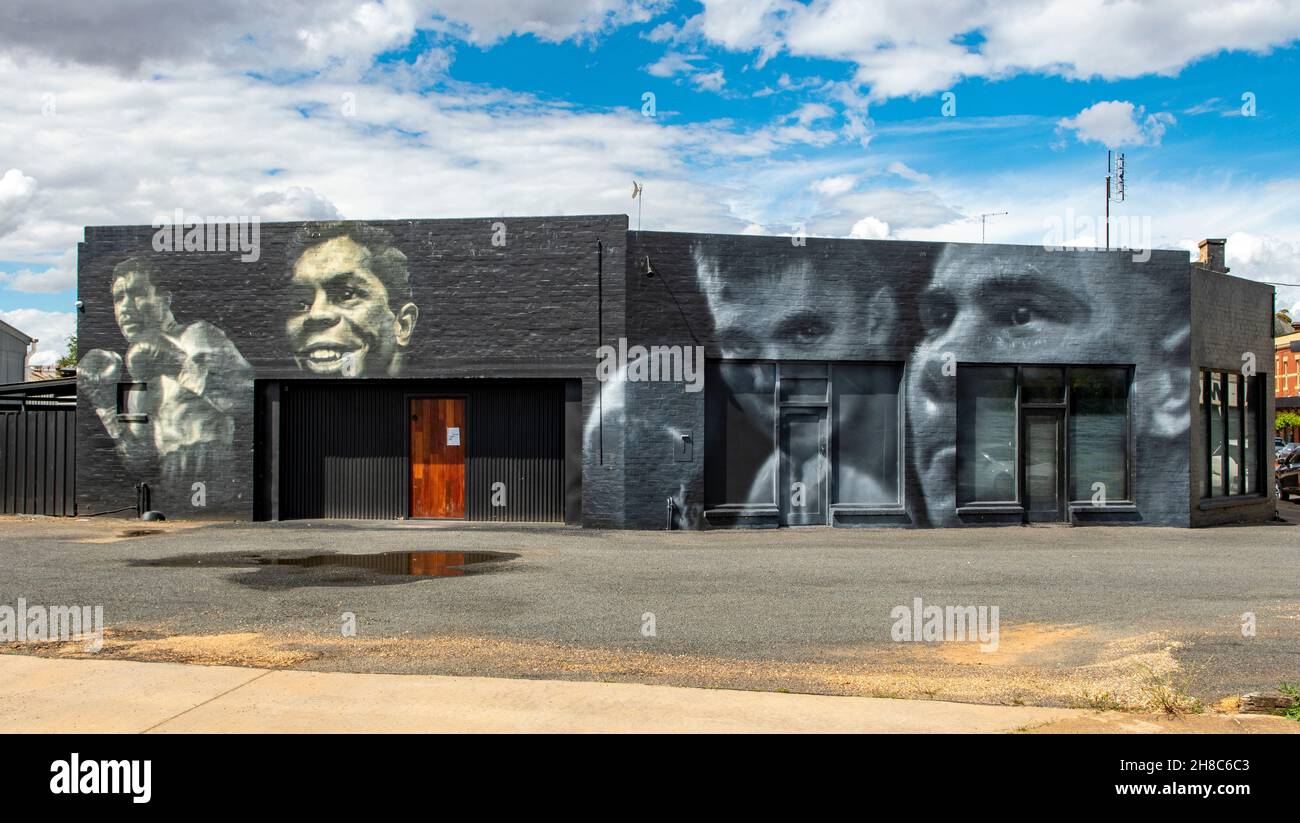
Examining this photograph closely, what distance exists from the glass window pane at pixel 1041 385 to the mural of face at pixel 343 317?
1099cm

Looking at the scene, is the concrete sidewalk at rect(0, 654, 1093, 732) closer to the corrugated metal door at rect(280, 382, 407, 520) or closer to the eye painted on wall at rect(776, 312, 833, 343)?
the corrugated metal door at rect(280, 382, 407, 520)

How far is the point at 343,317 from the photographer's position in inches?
747

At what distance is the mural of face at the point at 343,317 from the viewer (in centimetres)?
1888

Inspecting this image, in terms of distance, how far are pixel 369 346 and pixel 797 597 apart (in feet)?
34.9

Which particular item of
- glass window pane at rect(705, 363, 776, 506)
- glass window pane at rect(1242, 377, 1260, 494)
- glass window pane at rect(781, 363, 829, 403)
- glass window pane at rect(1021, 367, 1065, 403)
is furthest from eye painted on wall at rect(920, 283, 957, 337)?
Result: glass window pane at rect(1242, 377, 1260, 494)

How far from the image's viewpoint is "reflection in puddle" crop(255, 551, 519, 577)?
12734 mm

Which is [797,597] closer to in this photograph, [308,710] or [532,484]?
[308,710]

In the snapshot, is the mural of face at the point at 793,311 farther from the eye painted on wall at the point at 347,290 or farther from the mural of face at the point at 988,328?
the eye painted on wall at the point at 347,290

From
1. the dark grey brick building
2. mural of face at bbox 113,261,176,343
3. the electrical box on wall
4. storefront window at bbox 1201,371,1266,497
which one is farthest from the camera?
storefront window at bbox 1201,371,1266,497

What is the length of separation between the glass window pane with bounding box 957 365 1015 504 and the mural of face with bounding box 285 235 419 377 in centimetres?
995

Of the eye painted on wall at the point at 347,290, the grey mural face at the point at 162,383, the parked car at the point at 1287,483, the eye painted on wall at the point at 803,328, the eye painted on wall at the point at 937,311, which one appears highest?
the eye painted on wall at the point at 347,290

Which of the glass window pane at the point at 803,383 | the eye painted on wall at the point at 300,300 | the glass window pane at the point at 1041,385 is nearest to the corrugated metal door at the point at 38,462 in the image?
the eye painted on wall at the point at 300,300

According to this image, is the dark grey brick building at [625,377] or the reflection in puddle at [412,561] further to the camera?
the dark grey brick building at [625,377]

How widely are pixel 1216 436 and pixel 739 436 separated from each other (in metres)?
9.99
